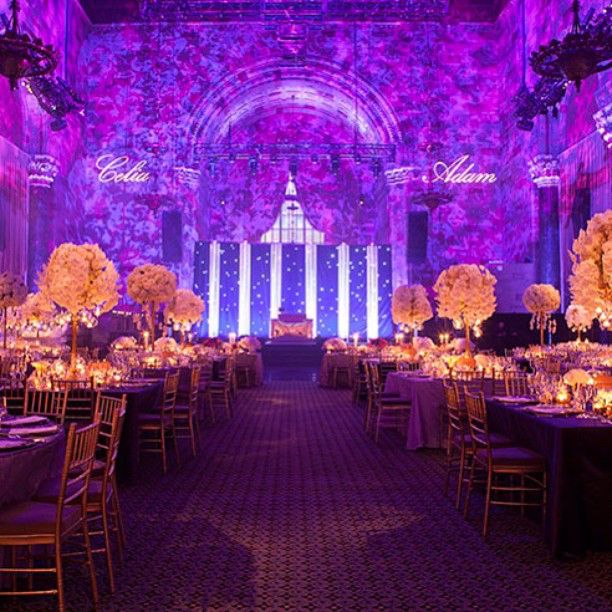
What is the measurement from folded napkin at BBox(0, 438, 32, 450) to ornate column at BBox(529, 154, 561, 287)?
48.9 ft

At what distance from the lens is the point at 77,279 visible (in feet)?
21.8

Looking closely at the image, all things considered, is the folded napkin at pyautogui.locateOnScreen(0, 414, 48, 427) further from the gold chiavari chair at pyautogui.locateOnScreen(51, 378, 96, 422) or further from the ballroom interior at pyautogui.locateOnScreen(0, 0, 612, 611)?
the gold chiavari chair at pyautogui.locateOnScreen(51, 378, 96, 422)

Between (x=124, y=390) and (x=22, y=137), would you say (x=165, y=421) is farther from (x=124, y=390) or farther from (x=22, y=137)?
(x=22, y=137)

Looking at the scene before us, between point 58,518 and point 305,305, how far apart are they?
21.4 metres

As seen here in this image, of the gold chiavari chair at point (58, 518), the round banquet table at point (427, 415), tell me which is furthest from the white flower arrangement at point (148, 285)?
the gold chiavari chair at point (58, 518)

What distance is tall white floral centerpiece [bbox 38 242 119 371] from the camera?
21.8 ft

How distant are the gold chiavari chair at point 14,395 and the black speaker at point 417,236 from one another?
1490 cm

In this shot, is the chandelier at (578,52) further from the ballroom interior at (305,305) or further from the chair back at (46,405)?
the chair back at (46,405)

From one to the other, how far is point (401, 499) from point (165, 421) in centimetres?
252

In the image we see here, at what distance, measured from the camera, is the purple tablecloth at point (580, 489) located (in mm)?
4121

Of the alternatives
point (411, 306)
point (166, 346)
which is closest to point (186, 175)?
point (411, 306)

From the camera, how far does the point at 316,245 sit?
24406 mm

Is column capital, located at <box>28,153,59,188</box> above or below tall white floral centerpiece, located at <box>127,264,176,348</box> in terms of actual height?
above

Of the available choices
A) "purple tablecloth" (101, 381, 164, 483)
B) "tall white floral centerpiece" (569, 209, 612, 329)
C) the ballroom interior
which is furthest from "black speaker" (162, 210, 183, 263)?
"tall white floral centerpiece" (569, 209, 612, 329)
